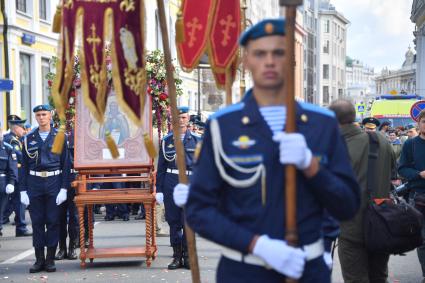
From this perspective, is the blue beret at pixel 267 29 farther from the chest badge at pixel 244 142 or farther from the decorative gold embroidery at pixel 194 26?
the decorative gold embroidery at pixel 194 26

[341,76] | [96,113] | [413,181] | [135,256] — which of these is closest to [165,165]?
[135,256]

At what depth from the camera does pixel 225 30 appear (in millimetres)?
6152

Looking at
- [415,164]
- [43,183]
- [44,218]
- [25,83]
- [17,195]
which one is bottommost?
[17,195]

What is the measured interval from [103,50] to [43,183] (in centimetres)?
523

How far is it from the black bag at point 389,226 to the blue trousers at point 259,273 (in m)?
2.96

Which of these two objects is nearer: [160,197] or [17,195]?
[160,197]

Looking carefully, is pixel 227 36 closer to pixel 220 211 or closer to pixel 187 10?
pixel 187 10

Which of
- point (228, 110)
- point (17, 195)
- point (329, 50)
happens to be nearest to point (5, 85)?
point (17, 195)

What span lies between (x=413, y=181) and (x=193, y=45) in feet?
11.8

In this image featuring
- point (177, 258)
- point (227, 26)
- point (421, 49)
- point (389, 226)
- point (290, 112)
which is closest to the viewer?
point (290, 112)

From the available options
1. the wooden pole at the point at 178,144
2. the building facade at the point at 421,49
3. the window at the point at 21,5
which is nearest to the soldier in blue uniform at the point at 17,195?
the wooden pole at the point at 178,144

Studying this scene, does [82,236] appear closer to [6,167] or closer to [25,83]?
[6,167]

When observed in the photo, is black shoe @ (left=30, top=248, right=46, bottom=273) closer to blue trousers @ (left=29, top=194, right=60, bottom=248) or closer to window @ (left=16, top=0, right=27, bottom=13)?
blue trousers @ (left=29, top=194, right=60, bottom=248)

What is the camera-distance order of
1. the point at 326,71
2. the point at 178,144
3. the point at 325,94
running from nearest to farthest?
the point at 178,144 < the point at 326,71 < the point at 325,94
